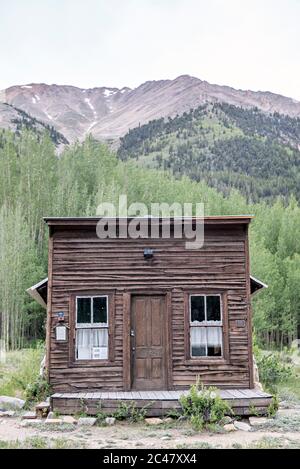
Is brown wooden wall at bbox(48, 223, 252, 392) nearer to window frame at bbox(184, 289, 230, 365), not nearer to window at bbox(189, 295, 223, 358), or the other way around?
window frame at bbox(184, 289, 230, 365)

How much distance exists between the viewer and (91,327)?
11867 millimetres

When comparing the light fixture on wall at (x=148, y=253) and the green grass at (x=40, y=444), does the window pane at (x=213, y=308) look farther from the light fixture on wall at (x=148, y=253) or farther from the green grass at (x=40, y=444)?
the green grass at (x=40, y=444)

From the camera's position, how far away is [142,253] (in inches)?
482

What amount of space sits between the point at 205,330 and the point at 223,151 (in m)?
115

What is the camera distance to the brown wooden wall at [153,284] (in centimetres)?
1174

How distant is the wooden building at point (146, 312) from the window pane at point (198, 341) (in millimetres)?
22

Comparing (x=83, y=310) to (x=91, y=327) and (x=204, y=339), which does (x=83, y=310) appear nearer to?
(x=91, y=327)

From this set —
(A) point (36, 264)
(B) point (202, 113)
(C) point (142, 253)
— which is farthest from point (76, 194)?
(B) point (202, 113)

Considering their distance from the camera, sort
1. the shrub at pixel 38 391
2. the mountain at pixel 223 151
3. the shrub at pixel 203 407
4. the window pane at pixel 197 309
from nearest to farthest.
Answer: the shrub at pixel 203 407
the shrub at pixel 38 391
the window pane at pixel 197 309
the mountain at pixel 223 151

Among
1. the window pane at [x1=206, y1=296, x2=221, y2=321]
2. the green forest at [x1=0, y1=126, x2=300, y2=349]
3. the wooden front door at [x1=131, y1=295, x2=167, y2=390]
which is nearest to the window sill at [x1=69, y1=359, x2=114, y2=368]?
the wooden front door at [x1=131, y1=295, x2=167, y2=390]

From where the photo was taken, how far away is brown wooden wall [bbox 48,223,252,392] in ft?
38.5

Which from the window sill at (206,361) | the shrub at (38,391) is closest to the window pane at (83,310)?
the shrub at (38,391)

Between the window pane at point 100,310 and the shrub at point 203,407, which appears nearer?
the shrub at point 203,407

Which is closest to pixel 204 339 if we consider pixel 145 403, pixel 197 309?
pixel 197 309
